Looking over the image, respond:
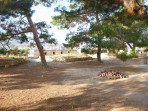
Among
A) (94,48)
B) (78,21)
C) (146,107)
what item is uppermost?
(78,21)

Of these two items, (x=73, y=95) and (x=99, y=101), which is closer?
(x=99, y=101)

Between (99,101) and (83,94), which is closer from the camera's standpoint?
(99,101)

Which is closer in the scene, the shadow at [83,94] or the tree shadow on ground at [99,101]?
the tree shadow on ground at [99,101]

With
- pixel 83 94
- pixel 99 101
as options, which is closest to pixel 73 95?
pixel 83 94

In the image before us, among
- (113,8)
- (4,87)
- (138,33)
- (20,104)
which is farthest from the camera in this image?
(138,33)

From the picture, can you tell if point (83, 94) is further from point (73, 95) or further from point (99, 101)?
point (99, 101)

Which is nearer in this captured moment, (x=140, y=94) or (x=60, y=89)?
(x=140, y=94)

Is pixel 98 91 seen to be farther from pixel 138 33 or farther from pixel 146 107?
pixel 138 33

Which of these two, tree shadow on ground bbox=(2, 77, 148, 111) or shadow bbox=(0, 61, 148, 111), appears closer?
tree shadow on ground bbox=(2, 77, 148, 111)

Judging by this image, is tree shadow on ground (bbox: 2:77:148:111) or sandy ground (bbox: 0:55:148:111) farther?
sandy ground (bbox: 0:55:148:111)

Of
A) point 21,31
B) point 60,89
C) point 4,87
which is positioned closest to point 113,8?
point 60,89

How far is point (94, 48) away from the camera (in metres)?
24.5

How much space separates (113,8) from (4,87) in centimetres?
732

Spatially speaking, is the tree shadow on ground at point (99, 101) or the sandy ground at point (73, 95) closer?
the tree shadow on ground at point (99, 101)
